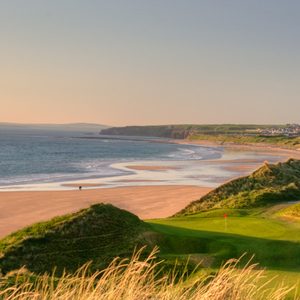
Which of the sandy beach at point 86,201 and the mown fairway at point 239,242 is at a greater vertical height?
the mown fairway at point 239,242

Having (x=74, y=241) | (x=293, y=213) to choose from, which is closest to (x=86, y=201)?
(x=293, y=213)

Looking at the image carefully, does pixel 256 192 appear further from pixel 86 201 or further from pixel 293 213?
pixel 86 201

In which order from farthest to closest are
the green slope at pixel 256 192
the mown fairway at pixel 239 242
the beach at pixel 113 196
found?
the beach at pixel 113 196 < the green slope at pixel 256 192 < the mown fairway at pixel 239 242

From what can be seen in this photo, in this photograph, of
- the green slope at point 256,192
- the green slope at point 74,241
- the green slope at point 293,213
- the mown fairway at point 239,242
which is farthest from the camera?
the green slope at point 256,192

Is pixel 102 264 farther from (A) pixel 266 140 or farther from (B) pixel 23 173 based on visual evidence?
(A) pixel 266 140

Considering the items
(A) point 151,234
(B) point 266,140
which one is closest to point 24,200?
(A) point 151,234

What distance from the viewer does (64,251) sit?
17.5 meters

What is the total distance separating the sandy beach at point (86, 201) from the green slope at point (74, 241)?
10.7m

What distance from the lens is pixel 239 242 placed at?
1725 centimetres

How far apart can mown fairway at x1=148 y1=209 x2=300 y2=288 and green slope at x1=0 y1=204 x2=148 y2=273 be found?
1328 millimetres

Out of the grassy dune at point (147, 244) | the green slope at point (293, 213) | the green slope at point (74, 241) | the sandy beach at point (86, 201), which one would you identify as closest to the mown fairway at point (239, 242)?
the grassy dune at point (147, 244)

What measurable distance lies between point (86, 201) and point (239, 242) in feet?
81.8

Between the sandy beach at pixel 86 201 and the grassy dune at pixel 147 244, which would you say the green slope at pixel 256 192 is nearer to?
the sandy beach at pixel 86 201

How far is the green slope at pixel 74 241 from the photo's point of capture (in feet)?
55.3
